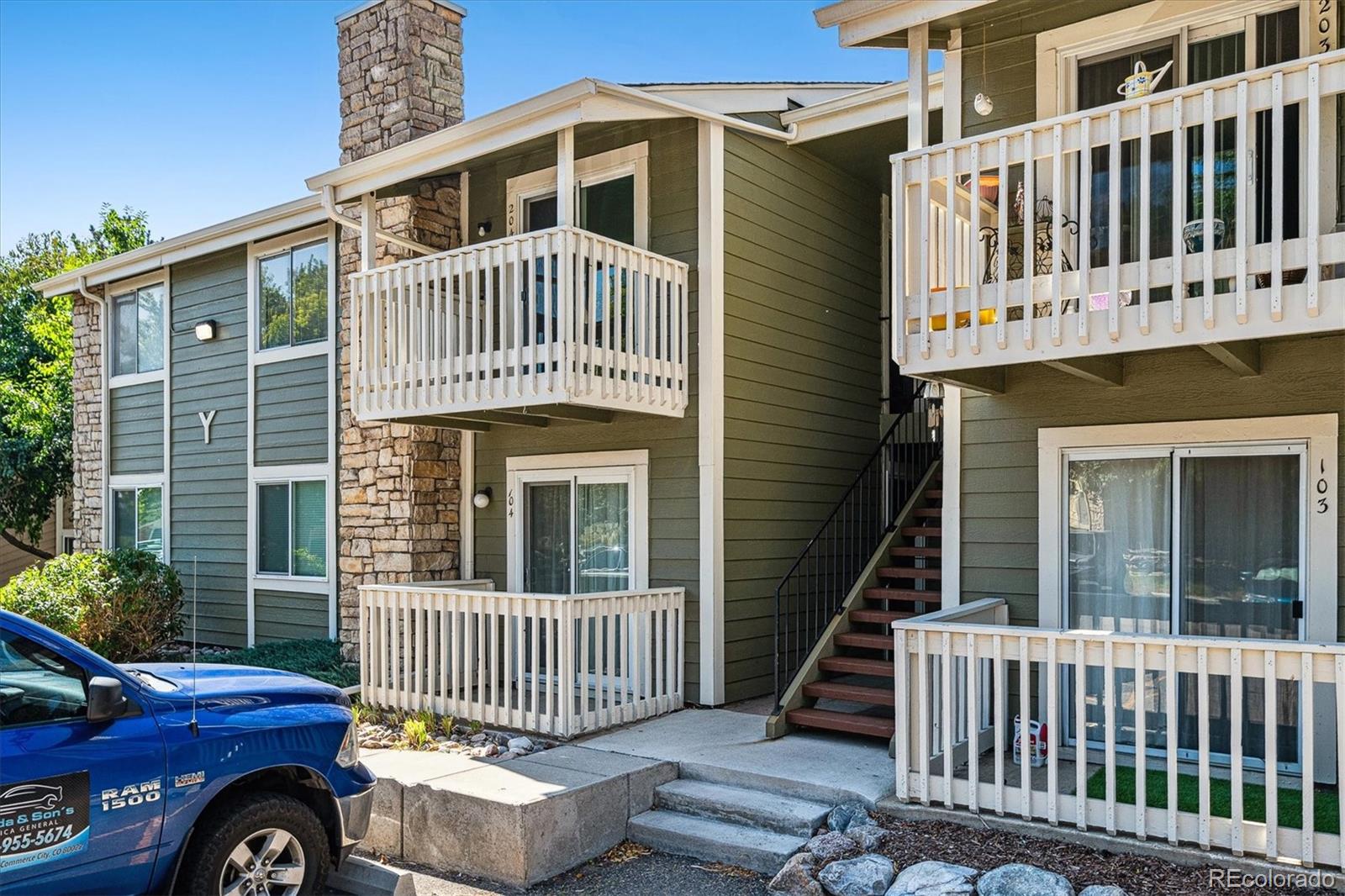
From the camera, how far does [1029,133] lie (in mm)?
5070

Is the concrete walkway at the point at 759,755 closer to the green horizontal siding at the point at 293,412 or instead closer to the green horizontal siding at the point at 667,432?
the green horizontal siding at the point at 667,432

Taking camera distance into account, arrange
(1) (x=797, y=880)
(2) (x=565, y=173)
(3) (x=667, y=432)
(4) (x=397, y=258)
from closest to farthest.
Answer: (1) (x=797, y=880) → (2) (x=565, y=173) → (3) (x=667, y=432) → (4) (x=397, y=258)

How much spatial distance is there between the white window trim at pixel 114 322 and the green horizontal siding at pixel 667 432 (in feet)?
20.1

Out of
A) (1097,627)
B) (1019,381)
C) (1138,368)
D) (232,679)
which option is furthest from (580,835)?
(1138,368)

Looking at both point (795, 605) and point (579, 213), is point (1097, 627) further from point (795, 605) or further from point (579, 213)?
point (579, 213)

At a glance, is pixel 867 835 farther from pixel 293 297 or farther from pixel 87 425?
pixel 87 425

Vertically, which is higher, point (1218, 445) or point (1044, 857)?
point (1218, 445)

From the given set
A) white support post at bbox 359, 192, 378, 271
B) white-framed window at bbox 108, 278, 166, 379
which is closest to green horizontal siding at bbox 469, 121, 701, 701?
white support post at bbox 359, 192, 378, 271

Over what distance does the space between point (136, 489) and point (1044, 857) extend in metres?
12.2

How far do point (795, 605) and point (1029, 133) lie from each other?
4684 mm

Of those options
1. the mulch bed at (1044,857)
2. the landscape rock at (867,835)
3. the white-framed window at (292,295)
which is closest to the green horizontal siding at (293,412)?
the white-framed window at (292,295)

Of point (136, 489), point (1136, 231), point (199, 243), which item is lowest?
point (136, 489)

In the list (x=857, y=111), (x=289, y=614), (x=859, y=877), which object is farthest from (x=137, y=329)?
(x=859, y=877)

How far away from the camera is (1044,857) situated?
14.8 feet
